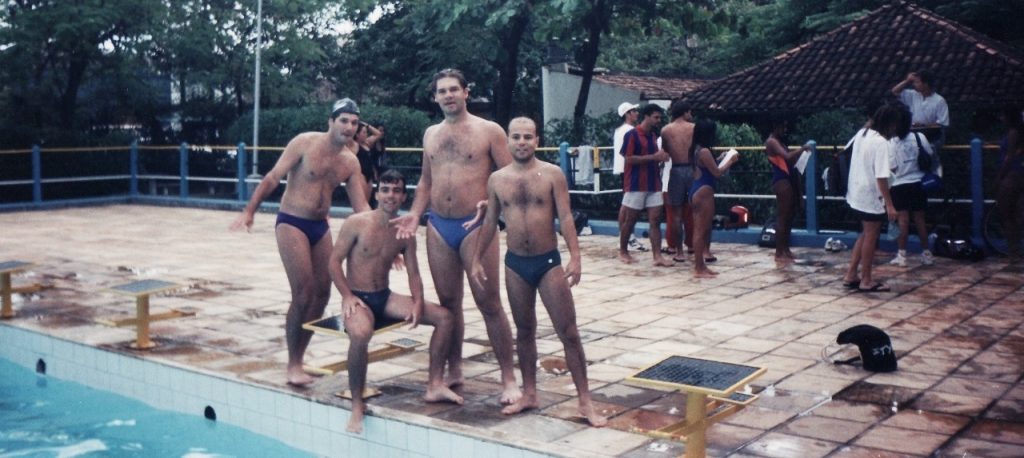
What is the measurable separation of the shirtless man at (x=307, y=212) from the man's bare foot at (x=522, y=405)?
1.43m

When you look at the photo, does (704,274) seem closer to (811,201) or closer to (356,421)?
(811,201)

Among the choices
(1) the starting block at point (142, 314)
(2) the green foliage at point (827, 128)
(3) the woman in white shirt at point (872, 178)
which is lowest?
(1) the starting block at point (142, 314)

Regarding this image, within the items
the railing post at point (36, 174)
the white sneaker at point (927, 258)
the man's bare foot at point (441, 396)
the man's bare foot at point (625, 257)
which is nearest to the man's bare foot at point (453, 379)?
the man's bare foot at point (441, 396)

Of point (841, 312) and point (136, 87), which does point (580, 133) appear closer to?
point (841, 312)

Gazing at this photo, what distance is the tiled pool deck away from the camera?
17.1ft

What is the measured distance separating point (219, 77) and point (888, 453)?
21571 mm

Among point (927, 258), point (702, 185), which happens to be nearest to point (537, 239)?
point (702, 185)

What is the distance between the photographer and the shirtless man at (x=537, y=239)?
5301 millimetres

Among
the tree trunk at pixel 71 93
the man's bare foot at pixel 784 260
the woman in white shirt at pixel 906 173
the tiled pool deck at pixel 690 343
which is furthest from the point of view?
the tree trunk at pixel 71 93

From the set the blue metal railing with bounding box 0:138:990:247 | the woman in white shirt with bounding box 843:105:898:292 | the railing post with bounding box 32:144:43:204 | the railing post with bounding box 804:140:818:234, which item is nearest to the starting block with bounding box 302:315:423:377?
the woman in white shirt with bounding box 843:105:898:292

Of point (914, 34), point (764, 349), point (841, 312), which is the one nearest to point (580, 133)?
point (914, 34)

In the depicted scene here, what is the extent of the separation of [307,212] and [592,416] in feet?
7.03

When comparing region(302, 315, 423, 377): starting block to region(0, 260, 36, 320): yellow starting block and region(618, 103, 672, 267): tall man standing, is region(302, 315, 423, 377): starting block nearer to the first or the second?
region(0, 260, 36, 320): yellow starting block

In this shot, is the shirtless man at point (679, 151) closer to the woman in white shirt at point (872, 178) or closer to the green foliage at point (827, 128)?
the woman in white shirt at point (872, 178)
